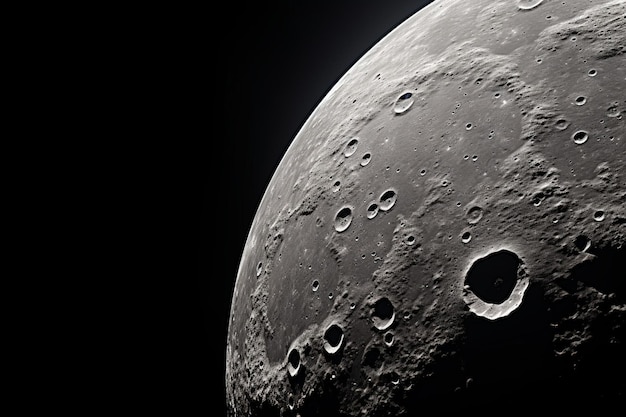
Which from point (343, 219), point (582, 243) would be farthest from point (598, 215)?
point (343, 219)

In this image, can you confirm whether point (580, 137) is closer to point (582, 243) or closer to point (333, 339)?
point (582, 243)

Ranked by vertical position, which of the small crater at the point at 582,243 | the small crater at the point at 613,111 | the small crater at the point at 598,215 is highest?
the small crater at the point at 613,111

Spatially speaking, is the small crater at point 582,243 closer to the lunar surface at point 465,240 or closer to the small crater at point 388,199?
the lunar surface at point 465,240

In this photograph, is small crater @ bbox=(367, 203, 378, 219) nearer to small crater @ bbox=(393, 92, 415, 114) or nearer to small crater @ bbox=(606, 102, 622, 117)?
small crater @ bbox=(393, 92, 415, 114)

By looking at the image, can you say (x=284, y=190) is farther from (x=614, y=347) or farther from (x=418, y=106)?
(x=614, y=347)

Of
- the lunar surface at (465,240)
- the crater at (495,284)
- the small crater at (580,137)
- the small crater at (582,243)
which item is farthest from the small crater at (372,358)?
the small crater at (580,137)

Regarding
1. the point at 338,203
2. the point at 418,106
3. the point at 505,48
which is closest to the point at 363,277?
the point at 338,203

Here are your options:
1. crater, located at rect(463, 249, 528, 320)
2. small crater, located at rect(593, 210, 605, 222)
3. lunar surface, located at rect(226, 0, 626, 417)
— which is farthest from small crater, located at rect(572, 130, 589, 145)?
crater, located at rect(463, 249, 528, 320)
